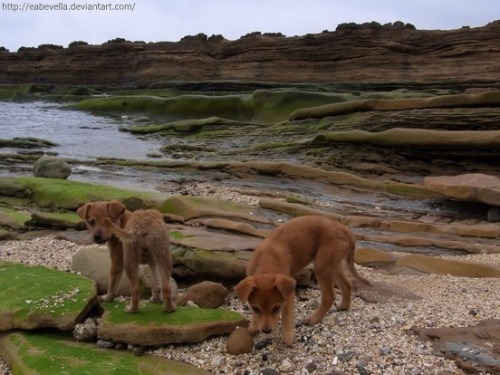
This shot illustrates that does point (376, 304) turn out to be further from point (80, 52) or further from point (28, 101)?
point (80, 52)

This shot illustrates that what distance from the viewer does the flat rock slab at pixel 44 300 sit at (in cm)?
619

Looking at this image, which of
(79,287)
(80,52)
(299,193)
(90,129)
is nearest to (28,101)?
(80,52)

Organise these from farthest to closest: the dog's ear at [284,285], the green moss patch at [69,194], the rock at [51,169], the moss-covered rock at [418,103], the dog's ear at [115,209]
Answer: the moss-covered rock at [418,103], the rock at [51,169], the green moss patch at [69,194], the dog's ear at [115,209], the dog's ear at [284,285]

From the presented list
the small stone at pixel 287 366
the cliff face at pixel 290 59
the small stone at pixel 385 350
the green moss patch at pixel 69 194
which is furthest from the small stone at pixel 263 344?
the cliff face at pixel 290 59

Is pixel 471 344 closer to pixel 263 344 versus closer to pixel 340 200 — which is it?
pixel 263 344

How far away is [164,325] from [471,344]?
9.76 feet

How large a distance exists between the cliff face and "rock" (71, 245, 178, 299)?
34.0 m

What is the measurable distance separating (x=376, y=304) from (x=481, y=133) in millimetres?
10709

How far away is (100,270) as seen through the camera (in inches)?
303

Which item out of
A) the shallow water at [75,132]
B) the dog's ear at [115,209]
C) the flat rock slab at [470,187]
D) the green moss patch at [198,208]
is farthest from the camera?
the shallow water at [75,132]

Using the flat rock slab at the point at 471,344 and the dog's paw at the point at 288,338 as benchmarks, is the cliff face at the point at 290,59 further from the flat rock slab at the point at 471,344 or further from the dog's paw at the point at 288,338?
the dog's paw at the point at 288,338

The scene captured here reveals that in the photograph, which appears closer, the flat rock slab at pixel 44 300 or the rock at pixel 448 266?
the flat rock slab at pixel 44 300

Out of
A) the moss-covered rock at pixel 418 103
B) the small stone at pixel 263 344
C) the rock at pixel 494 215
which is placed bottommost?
the rock at pixel 494 215

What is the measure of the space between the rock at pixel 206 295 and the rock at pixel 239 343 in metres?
1.11
